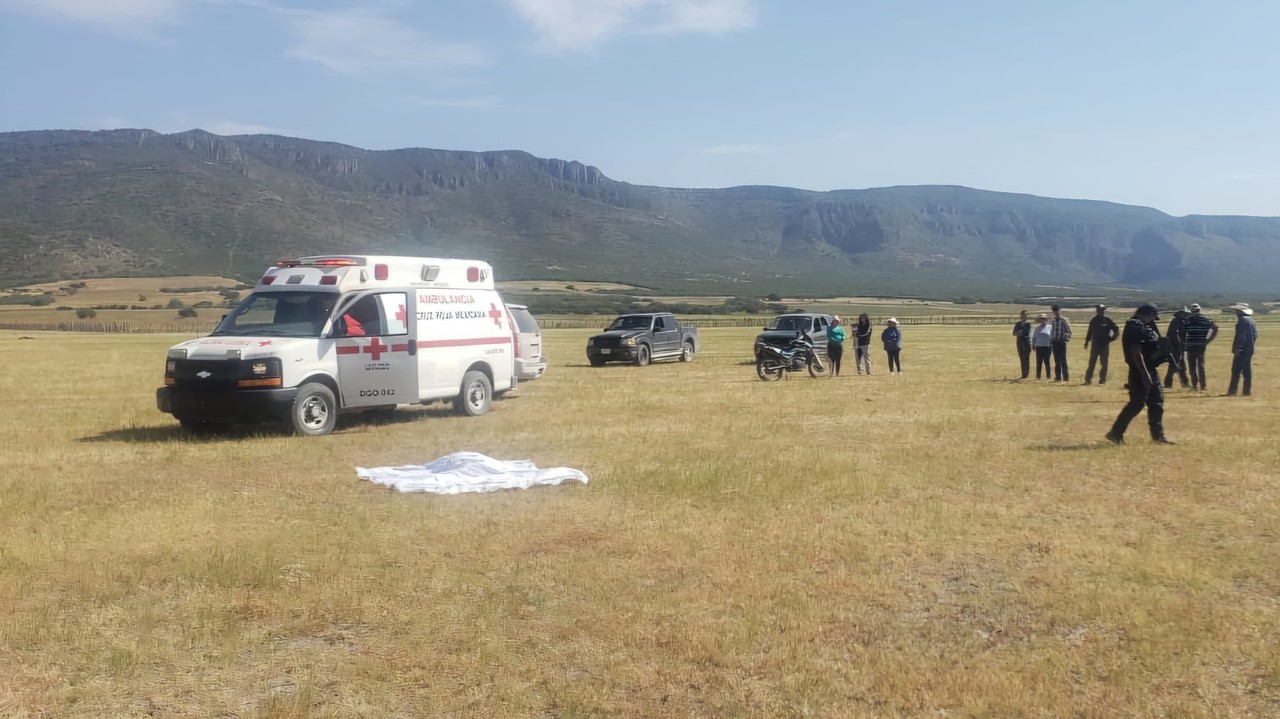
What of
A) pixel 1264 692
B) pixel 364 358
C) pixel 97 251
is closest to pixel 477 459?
pixel 364 358

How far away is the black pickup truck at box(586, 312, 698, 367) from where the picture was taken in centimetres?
3247

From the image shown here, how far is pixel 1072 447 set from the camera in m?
13.7

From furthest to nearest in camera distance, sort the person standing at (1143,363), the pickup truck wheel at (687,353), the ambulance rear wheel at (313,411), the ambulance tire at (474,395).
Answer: the pickup truck wheel at (687,353) → the ambulance tire at (474,395) → the ambulance rear wheel at (313,411) → the person standing at (1143,363)

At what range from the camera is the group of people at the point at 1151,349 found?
1348cm

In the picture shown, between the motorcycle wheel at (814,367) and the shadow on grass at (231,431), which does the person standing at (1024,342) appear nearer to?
the motorcycle wheel at (814,367)

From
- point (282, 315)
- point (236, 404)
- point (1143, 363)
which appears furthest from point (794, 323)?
point (236, 404)

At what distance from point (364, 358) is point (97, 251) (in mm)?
151111

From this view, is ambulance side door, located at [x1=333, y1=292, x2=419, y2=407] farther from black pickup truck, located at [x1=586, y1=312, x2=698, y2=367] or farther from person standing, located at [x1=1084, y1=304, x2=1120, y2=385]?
black pickup truck, located at [x1=586, y1=312, x2=698, y2=367]

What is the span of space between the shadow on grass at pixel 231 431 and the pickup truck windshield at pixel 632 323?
17103 millimetres

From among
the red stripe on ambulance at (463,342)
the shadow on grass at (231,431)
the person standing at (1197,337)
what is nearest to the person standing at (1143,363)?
the person standing at (1197,337)

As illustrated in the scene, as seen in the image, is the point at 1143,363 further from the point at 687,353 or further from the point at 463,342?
the point at 687,353

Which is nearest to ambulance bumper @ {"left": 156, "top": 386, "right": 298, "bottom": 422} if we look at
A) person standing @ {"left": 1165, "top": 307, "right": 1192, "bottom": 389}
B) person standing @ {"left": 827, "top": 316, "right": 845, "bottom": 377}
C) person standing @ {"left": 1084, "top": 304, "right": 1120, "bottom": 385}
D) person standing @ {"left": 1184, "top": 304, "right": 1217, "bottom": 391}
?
person standing @ {"left": 827, "top": 316, "right": 845, "bottom": 377}

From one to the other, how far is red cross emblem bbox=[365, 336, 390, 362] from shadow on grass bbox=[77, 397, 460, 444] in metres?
1.12

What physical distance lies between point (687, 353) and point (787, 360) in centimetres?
904
